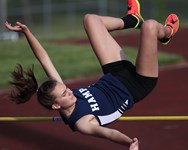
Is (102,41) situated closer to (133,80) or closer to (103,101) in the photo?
(133,80)

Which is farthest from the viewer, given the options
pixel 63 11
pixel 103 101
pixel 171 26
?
pixel 63 11

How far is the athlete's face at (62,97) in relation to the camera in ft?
14.0

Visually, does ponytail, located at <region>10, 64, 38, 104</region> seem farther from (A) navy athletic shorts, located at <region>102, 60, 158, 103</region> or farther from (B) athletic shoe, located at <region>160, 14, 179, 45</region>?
(B) athletic shoe, located at <region>160, 14, 179, 45</region>

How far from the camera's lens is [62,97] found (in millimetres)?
4254

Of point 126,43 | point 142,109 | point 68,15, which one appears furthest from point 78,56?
point 68,15

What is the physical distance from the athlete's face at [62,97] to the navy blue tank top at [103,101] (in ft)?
0.23

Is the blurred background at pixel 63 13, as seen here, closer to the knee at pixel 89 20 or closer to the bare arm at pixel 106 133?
the knee at pixel 89 20

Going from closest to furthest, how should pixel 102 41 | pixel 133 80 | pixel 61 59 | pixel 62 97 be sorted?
1. pixel 62 97
2. pixel 133 80
3. pixel 102 41
4. pixel 61 59

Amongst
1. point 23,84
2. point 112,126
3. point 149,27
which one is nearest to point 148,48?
point 149,27

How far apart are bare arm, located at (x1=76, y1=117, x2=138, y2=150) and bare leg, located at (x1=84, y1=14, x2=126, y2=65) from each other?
72cm

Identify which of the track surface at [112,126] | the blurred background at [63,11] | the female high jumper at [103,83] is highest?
the female high jumper at [103,83]

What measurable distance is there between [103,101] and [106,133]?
580 millimetres

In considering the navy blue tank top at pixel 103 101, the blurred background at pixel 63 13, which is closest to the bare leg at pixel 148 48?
the navy blue tank top at pixel 103 101

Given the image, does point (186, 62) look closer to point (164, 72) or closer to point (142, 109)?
point (164, 72)
